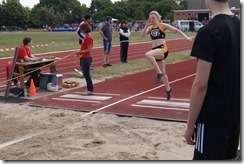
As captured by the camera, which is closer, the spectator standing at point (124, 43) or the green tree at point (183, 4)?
the spectator standing at point (124, 43)

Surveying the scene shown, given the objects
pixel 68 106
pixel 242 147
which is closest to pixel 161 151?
pixel 242 147

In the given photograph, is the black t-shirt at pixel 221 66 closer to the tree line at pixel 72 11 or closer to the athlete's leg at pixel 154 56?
the athlete's leg at pixel 154 56

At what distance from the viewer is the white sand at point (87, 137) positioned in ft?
15.5

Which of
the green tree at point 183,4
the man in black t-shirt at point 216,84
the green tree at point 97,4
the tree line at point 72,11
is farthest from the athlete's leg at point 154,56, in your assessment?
the green tree at point 97,4

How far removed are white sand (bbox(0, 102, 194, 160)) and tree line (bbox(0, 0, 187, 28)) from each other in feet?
208

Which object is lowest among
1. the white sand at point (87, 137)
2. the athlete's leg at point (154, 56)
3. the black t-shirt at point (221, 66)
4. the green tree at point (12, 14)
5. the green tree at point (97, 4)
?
the white sand at point (87, 137)

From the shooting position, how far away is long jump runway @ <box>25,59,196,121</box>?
23.2 feet

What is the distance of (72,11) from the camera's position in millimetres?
101812

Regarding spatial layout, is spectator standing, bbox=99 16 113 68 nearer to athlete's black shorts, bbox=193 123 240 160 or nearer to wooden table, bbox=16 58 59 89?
wooden table, bbox=16 58 59 89

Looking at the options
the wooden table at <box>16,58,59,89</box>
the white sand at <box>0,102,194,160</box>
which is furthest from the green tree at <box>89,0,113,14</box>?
the white sand at <box>0,102,194,160</box>

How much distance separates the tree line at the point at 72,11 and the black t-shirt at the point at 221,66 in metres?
67.2

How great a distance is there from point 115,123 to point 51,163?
6.97 feet

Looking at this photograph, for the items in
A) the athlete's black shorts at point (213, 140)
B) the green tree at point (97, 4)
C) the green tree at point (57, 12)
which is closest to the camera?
the athlete's black shorts at point (213, 140)

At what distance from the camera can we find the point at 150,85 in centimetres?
1012
